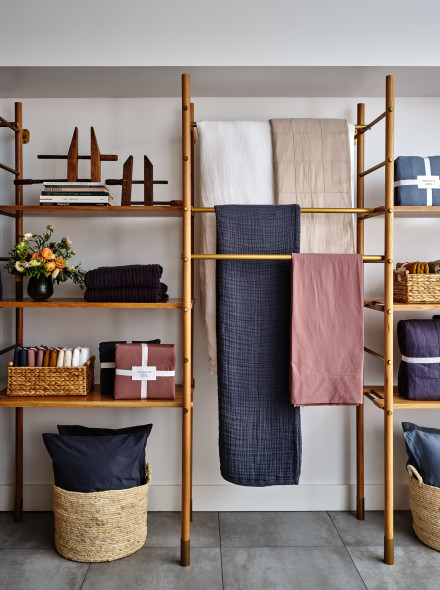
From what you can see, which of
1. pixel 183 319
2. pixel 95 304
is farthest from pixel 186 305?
pixel 95 304

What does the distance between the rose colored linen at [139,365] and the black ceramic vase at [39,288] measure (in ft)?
1.31

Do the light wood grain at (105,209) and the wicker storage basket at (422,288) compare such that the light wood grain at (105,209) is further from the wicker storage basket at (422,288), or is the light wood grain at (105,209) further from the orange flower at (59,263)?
the wicker storage basket at (422,288)

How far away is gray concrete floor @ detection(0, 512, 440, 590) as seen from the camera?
2.06m

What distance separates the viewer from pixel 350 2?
7.34ft

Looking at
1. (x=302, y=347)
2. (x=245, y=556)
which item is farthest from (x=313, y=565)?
(x=302, y=347)

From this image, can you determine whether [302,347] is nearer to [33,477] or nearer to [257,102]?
[257,102]

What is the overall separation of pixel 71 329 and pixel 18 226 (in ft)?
1.80

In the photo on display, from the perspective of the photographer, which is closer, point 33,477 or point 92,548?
point 92,548

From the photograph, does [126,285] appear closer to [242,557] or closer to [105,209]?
[105,209]

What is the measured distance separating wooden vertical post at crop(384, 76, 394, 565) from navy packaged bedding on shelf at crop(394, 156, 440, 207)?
4.6 inches

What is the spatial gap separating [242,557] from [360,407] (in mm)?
882

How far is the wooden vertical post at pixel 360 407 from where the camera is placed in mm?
2553

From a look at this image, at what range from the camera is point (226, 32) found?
2.24 m

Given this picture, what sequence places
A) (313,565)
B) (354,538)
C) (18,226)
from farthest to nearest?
1. (18,226)
2. (354,538)
3. (313,565)
